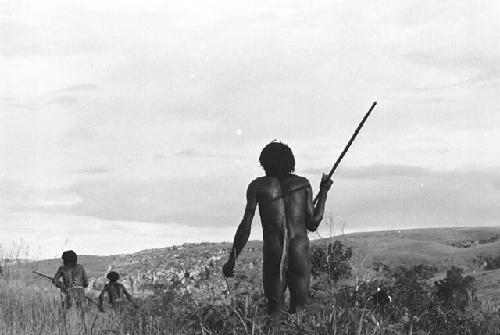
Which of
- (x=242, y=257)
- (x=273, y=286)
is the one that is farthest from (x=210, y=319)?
(x=242, y=257)

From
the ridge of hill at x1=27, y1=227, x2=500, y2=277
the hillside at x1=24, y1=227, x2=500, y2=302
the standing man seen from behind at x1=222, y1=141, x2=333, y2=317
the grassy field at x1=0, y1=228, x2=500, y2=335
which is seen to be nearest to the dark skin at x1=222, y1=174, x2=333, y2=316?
the standing man seen from behind at x1=222, y1=141, x2=333, y2=317

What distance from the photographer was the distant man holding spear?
7375 mm

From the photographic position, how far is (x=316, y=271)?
15.4 metres

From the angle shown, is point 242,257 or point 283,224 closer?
point 283,224

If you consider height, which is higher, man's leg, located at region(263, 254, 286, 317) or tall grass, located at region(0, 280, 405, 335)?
man's leg, located at region(263, 254, 286, 317)

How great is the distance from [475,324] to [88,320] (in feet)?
17.8

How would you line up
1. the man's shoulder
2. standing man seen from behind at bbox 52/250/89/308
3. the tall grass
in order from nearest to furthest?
the tall grass → the man's shoulder → standing man seen from behind at bbox 52/250/89/308

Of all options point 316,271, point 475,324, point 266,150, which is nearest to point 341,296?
point 266,150

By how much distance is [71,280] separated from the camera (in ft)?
44.2

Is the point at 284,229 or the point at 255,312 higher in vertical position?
the point at 284,229

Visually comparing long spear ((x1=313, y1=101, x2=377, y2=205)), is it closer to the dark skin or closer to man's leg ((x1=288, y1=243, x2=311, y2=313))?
the dark skin

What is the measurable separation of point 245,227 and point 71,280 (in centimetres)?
694

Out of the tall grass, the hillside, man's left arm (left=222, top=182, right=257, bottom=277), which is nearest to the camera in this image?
the tall grass

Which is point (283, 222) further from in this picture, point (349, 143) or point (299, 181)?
point (349, 143)
